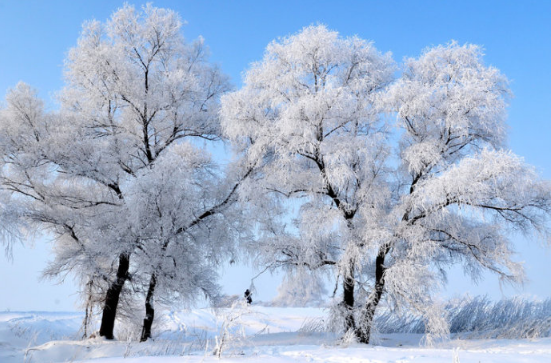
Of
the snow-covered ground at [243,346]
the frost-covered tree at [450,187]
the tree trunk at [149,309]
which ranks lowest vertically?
the snow-covered ground at [243,346]

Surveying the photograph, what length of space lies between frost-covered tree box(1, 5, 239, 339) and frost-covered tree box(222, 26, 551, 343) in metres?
1.87

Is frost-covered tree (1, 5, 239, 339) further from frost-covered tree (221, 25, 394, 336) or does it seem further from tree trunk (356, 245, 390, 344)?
tree trunk (356, 245, 390, 344)

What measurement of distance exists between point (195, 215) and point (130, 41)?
5397mm

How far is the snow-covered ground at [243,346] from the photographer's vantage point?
548cm

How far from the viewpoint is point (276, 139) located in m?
10.6

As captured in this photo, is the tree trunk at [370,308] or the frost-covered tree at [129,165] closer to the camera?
the tree trunk at [370,308]

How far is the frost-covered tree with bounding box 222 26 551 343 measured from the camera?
390 inches

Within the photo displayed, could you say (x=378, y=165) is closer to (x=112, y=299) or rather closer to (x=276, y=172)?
(x=276, y=172)

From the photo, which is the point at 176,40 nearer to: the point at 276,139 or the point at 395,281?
the point at 276,139

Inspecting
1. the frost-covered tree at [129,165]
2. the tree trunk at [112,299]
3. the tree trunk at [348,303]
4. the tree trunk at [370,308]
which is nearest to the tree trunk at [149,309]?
the frost-covered tree at [129,165]

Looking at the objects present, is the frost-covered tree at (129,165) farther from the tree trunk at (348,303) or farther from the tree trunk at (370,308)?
the tree trunk at (370,308)

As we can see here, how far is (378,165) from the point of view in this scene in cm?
1109

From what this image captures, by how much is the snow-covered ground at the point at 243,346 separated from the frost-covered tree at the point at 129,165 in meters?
1.80

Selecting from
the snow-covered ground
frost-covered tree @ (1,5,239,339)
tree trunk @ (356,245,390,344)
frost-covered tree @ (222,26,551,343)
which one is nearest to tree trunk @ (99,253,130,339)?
frost-covered tree @ (1,5,239,339)
